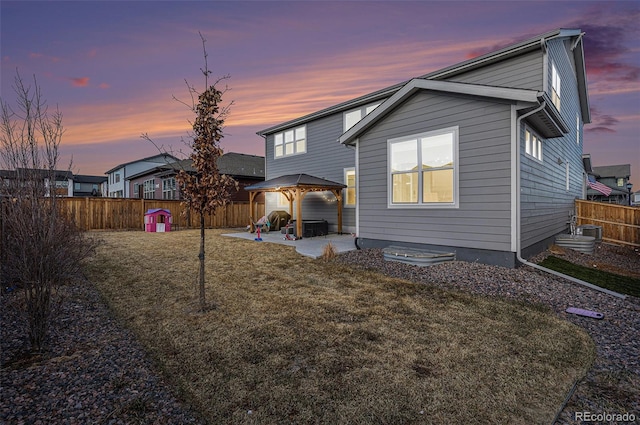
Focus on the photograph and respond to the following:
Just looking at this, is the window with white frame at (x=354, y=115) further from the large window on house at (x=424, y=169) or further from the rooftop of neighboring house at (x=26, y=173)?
the rooftop of neighboring house at (x=26, y=173)

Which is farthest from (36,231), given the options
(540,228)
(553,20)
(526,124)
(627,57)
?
(627,57)

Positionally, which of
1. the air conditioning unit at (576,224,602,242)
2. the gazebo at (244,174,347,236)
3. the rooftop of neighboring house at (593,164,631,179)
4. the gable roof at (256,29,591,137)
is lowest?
the air conditioning unit at (576,224,602,242)

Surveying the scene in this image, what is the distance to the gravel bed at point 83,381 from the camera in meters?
2.13

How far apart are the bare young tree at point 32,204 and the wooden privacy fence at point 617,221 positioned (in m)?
15.7

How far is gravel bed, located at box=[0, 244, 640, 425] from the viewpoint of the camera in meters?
2.18

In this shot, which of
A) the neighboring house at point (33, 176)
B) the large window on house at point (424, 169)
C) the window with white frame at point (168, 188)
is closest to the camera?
the neighboring house at point (33, 176)

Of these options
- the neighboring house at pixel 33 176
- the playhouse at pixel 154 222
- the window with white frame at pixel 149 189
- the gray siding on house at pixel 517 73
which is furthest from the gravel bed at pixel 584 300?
the window with white frame at pixel 149 189

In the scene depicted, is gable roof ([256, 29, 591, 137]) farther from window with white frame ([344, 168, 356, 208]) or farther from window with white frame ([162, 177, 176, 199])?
window with white frame ([162, 177, 176, 199])

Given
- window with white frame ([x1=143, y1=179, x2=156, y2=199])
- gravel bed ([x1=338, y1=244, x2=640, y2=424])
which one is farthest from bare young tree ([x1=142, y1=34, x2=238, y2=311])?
window with white frame ([x1=143, y1=179, x2=156, y2=199])

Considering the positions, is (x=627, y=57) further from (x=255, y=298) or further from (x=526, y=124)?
(x=255, y=298)

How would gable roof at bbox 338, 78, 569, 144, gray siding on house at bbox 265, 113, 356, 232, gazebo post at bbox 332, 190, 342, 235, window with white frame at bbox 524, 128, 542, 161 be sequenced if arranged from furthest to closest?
1. gray siding on house at bbox 265, 113, 356, 232
2. gazebo post at bbox 332, 190, 342, 235
3. window with white frame at bbox 524, 128, 542, 161
4. gable roof at bbox 338, 78, 569, 144

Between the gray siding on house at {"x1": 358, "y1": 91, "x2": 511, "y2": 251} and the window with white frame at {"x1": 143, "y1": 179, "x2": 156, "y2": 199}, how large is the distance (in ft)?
76.5

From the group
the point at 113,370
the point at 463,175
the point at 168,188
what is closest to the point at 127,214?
the point at 168,188

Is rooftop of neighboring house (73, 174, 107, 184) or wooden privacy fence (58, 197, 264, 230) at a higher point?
rooftop of neighboring house (73, 174, 107, 184)
